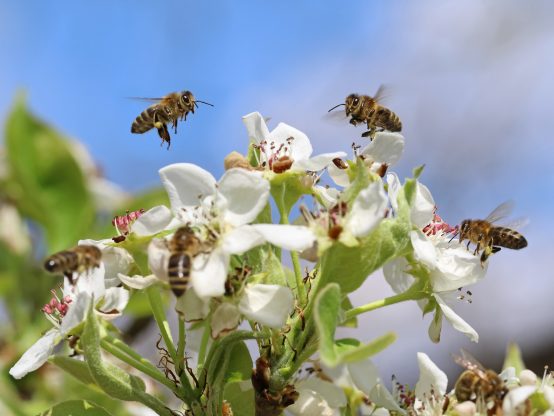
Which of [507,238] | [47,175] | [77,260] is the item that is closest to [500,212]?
[507,238]

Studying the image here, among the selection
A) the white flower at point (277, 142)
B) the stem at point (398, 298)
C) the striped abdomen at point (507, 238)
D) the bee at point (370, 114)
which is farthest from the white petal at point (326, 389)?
the bee at point (370, 114)

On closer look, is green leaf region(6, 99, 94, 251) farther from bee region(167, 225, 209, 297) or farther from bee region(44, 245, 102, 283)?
bee region(167, 225, 209, 297)

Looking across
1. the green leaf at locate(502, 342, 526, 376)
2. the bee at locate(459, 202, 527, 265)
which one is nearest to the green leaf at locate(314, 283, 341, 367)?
the bee at locate(459, 202, 527, 265)

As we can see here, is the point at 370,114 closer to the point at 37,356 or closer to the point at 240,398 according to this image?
the point at 240,398

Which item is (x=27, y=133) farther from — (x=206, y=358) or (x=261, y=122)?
(x=206, y=358)

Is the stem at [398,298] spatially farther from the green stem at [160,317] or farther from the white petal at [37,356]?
the white petal at [37,356]
